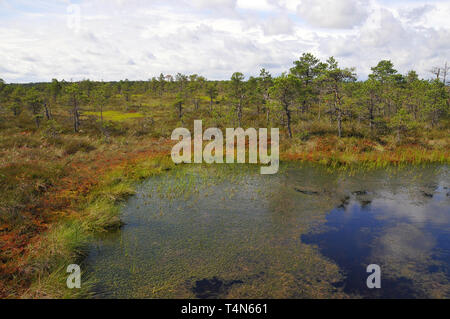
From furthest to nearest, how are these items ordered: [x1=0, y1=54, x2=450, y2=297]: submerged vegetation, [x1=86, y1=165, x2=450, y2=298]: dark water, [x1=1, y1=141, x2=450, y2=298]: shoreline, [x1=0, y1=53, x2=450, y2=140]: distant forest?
1. [x1=0, y1=53, x2=450, y2=140]: distant forest
2. [x1=0, y1=54, x2=450, y2=297]: submerged vegetation
3. [x1=86, y1=165, x2=450, y2=298]: dark water
4. [x1=1, y1=141, x2=450, y2=298]: shoreline

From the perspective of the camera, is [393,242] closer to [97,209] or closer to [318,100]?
[97,209]

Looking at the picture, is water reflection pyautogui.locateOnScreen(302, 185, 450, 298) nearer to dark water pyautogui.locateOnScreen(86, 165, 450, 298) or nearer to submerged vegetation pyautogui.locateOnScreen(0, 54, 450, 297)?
dark water pyautogui.locateOnScreen(86, 165, 450, 298)

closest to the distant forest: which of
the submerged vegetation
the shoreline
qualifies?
the submerged vegetation

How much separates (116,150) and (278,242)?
2136cm

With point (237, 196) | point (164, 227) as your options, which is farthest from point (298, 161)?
point (164, 227)

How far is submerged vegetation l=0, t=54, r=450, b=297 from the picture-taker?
8.53 metres

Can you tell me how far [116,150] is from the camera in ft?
85.3

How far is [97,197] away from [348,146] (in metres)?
22.2

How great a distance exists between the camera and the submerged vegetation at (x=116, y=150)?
28.0 feet

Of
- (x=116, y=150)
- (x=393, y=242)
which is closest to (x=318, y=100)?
(x=116, y=150)

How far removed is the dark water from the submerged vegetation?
1429 mm

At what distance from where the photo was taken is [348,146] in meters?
24.8
